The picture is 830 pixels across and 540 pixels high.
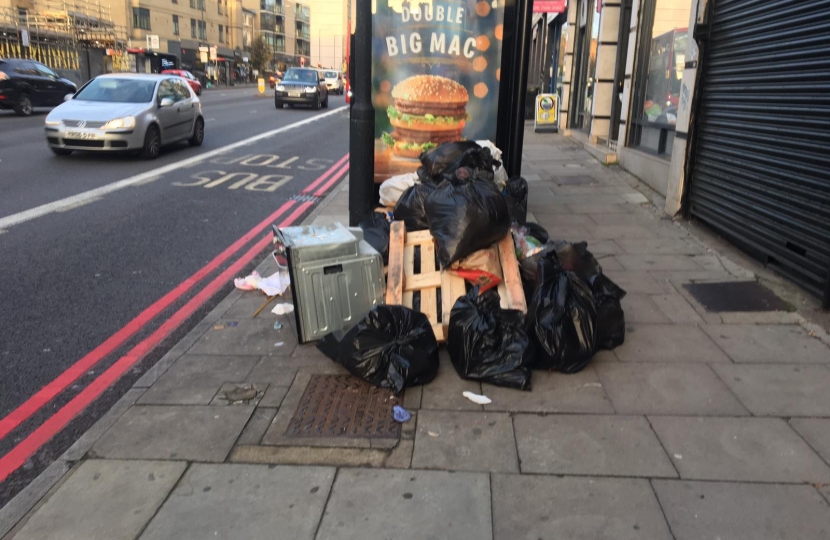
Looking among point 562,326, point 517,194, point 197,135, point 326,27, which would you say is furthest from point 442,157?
point 326,27

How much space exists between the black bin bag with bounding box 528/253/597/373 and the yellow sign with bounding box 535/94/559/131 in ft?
52.8

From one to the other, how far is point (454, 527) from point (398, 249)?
2478mm

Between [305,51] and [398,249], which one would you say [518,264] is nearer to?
[398,249]

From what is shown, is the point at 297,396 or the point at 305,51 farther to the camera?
the point at 305,51

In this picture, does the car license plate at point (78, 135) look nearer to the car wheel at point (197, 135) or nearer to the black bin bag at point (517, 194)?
the car wheel at point (197, 135)

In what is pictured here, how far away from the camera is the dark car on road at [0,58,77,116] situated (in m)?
20.1

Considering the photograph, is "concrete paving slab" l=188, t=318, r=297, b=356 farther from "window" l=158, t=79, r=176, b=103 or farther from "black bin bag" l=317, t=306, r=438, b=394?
"window" l=158, t=79, r=176, b=103

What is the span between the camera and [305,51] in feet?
347

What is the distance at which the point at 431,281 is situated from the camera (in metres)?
4.65

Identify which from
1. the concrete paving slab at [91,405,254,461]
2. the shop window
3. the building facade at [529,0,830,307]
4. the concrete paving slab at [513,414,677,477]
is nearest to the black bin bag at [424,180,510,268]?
the concrete paving slab at [513,414,677,477]

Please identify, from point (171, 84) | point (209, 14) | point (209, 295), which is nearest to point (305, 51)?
point (209, 14)

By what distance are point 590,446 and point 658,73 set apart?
934cm

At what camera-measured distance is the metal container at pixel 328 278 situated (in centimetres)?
435

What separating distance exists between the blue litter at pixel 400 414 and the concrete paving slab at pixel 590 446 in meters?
0.58
